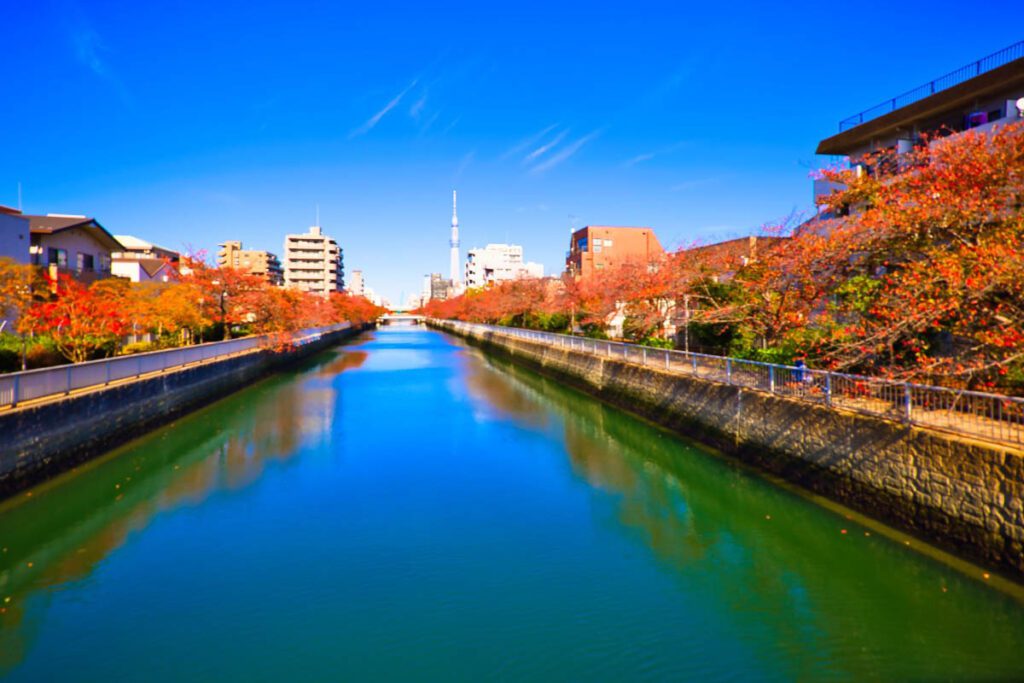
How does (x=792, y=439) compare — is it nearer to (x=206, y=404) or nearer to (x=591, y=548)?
(x=591, y=548)

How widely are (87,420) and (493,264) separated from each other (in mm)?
108862

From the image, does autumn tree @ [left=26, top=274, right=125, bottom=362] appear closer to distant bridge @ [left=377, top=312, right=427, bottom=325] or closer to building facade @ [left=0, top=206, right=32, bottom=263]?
building facade @ [left=0, top=206, right=32, bottom=263]

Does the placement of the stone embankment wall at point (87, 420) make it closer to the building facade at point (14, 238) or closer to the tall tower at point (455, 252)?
the building facade at point (14, 238)

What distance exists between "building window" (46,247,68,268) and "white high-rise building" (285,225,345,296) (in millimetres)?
70664

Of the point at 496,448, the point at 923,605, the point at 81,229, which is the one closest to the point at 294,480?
the point at 496,448

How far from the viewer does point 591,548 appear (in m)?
8.14

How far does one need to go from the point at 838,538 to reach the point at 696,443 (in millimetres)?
6107

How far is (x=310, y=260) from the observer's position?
329ft

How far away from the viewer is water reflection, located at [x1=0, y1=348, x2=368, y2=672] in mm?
7098

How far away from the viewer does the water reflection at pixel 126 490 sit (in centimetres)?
710

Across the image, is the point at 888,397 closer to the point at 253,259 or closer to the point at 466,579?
the point at 466,579

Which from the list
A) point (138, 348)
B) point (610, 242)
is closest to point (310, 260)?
point (610, 242)

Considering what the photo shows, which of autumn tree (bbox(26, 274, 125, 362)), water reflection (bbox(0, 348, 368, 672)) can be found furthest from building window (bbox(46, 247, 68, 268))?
water reflection (bbox(0, 348, 368, 672))

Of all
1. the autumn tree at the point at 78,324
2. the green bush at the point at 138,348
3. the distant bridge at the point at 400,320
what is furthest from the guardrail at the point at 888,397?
the distant bridge at the point at 400,320
